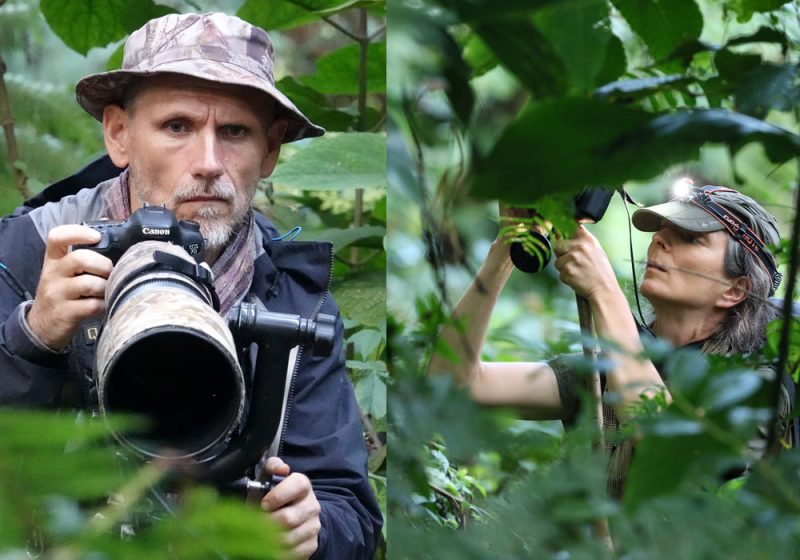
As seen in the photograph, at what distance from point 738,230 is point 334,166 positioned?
4.50 ft

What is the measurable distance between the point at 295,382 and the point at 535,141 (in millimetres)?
1238

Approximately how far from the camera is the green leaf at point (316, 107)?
2.09m

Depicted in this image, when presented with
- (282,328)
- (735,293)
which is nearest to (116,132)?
(282,328)

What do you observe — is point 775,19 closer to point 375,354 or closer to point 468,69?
point 468,69

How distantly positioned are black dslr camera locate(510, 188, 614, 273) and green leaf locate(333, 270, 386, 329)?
4.66ft

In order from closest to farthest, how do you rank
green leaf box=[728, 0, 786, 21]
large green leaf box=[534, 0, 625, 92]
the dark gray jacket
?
1. large green leaf box=[534, 0, 625, 92]
2. green leaf box=[728, 0, 786, 21]
3. the dark gray jacket

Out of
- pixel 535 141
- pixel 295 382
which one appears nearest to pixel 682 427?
pixel 535 141

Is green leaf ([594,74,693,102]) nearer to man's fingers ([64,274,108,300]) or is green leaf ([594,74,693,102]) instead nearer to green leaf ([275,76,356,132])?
man's fingers ([64,274,108,300])

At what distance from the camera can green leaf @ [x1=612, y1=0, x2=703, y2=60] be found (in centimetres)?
52

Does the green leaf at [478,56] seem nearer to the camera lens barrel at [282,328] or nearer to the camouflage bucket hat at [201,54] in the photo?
the camera lens barrel at [282,328]

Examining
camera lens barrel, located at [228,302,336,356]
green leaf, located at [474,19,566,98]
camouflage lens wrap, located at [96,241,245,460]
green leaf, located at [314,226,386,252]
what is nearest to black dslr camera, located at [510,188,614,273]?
green leaf, located at [474,19,566,98]

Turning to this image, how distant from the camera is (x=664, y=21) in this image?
1.74 feet

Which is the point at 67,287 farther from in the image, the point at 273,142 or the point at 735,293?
the point at 735,293

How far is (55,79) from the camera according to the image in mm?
2375
